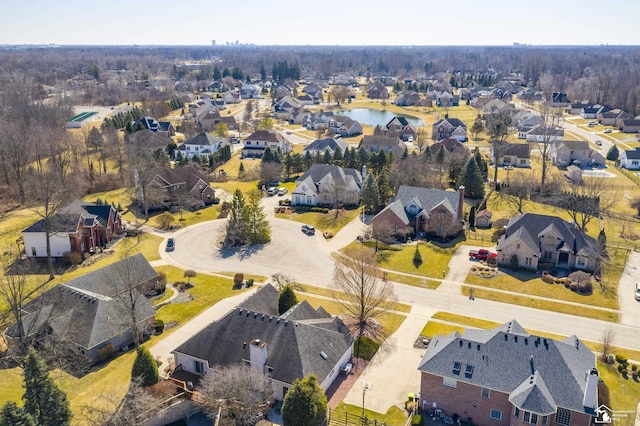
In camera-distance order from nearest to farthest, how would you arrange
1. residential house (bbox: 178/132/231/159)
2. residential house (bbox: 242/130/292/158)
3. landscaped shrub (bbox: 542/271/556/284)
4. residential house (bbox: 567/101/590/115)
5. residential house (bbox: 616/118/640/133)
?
landscaped shrub (bbox: 542/271/556/284) → residential house (bbox: 178/132/231/159) → residential house (bbox: 242/130/292/158) → residential house (bbox: 616/118/640/133) → residential house (bbox: 567/101/590/115)

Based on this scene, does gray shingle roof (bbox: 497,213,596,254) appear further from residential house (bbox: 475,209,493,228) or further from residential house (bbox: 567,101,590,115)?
residential house (bbox: 567,101,590,115)

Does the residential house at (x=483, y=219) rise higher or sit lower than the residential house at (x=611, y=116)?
lower

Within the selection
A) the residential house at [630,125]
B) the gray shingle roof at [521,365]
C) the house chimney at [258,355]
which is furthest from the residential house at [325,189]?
the residential house at [630,125]

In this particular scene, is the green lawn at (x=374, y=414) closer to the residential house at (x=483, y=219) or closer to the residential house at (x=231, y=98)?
the residential house at (x=483, y=219)

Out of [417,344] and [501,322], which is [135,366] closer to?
[417,344]

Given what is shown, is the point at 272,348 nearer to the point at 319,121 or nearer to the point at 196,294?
the point at 196,294

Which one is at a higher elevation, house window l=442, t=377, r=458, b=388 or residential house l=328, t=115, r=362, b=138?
residential house l=328, t=115, r=362, b=138

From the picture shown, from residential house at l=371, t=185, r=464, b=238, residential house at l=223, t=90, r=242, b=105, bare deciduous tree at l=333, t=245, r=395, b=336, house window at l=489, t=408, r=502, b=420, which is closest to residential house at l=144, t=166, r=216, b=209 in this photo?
residential house at l=371, t=185, r=464, b=238
